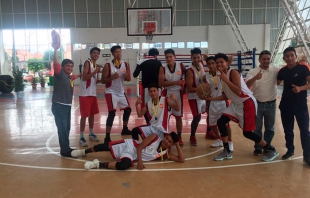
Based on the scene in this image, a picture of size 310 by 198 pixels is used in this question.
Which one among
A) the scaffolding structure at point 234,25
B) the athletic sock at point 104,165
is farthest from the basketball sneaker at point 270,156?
the scaffolding structure at point 234,25

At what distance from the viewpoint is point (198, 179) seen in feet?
12.1

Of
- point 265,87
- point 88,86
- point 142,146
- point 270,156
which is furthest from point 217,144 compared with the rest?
point 88,86

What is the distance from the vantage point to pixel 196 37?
72.6ft

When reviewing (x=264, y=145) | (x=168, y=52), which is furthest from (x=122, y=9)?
(x=264, y=145)

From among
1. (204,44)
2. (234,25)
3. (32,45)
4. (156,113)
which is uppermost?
(234,25)

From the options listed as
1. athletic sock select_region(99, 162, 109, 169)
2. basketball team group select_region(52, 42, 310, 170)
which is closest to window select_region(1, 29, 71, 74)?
basketball team group select_region(52, 42, 310, 170)

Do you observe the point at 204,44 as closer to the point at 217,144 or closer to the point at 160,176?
the point at 217,144

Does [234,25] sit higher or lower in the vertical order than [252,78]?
higher

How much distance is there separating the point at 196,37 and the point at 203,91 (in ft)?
59.9

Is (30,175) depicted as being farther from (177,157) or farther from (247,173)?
(247,173)

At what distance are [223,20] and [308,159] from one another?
19.8 m

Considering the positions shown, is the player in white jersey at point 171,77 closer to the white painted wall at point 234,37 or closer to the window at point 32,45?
the white painted wall at point 234,37

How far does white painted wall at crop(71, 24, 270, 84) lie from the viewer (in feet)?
71.6

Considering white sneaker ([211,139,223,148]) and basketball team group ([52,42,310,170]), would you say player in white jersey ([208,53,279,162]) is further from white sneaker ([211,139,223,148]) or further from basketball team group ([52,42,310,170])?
white sneaker ([211,139,223,148])
